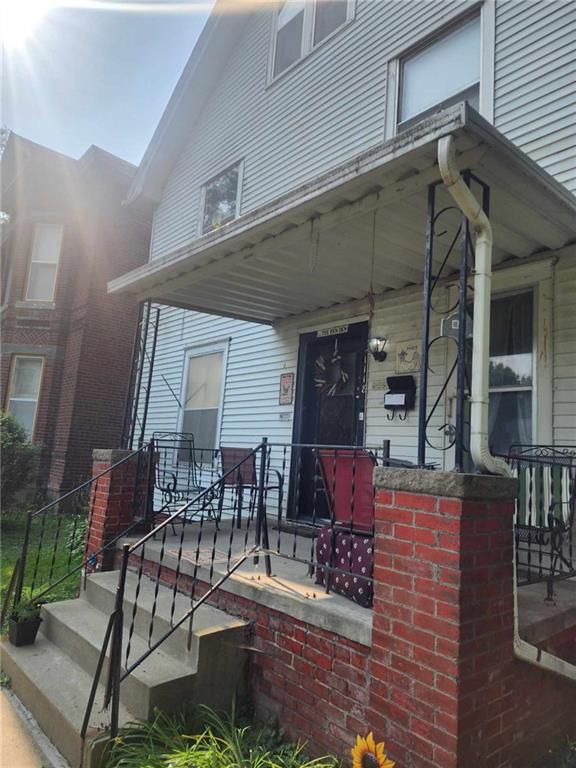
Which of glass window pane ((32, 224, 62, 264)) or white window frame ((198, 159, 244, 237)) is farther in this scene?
glass window pane ((32, 224, 62, 264))

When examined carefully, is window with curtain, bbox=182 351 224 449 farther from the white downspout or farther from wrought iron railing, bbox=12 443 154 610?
the white downspout

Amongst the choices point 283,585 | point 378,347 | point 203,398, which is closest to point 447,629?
point 283,585

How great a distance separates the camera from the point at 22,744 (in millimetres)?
2646

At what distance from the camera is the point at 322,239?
4.12 meters

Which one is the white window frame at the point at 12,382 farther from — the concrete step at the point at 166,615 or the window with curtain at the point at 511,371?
the window with curtain at the point at 511,371

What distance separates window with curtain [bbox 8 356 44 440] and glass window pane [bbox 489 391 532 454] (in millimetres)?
9732

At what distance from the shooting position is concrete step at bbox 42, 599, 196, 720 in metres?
2.59

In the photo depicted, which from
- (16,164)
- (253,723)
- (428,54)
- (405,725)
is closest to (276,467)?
(253,723)

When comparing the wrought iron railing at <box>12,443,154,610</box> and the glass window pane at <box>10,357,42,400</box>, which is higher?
the glass window pane at <box>10,357,42,400</box>

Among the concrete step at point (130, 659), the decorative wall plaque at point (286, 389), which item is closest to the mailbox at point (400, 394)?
the decorative wall plaque at point (286, 389)

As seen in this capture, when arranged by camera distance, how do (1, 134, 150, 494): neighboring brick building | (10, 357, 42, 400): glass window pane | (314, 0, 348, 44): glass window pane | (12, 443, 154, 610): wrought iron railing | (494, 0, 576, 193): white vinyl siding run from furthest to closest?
(10, 357, 42, 400): glass window pane < (1, 134, 150, 494): neighboring brick building < (314, 0, 348, 44): glass window pane < (494, 0, 576, 193): white vinyl siding < (12, 443, 154, 610): wrought iron railing

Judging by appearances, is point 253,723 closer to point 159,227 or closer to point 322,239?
point 322,239

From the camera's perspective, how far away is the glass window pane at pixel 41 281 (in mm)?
11469

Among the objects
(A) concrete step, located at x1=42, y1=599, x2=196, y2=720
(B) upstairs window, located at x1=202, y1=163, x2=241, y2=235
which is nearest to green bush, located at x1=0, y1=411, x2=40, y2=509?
(B) upstairs window, located at x1=202, y1=163, x2=241, y2=235
